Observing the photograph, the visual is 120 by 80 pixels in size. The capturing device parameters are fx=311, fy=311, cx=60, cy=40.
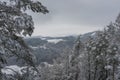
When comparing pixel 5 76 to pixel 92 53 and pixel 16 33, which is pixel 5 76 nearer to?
pixel 16 33

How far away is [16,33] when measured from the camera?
32.6 ft

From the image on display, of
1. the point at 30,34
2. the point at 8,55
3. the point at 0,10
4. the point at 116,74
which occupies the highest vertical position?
the point at 0,10

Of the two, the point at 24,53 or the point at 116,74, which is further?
the point at 116,74

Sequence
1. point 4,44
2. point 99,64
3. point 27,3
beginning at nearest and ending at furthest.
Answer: point 4,44 → point 27,3 → point 99,64

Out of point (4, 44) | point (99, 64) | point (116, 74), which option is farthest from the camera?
point (99, 64)

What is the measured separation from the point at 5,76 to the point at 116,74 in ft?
116

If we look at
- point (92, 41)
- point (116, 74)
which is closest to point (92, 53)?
point (92, 41)

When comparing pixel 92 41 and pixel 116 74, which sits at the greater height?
pixel 92 41

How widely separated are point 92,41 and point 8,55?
1569 inches

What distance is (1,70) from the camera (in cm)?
954

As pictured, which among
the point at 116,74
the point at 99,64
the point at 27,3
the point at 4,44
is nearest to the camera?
the point at 4,44

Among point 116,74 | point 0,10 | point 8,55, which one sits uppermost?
point 0,10

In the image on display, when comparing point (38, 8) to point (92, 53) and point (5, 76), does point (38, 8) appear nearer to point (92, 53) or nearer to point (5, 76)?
point (5, 76)

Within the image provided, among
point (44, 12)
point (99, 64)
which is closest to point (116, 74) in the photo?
point (99, 64)
